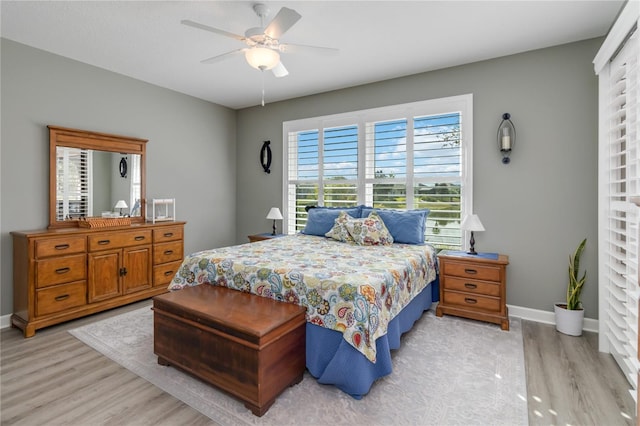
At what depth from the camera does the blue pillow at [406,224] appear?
3680 millimetres

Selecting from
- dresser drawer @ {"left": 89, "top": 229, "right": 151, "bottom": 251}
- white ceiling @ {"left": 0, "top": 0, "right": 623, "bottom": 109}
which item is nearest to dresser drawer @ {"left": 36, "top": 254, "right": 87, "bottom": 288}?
dresser drawer @ {"left": 89, "top": 229, "right": 151, "bottom": 251}

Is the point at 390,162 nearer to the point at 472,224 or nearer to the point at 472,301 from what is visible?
the point at 472,224

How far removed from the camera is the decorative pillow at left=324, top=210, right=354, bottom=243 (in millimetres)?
3787

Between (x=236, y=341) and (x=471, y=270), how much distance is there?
2.43m

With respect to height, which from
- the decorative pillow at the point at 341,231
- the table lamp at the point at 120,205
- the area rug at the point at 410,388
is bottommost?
the area rug at the point at 410,388

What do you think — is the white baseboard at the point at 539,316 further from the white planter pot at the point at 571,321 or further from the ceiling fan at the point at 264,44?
the ceiling fan at the point at 264,44

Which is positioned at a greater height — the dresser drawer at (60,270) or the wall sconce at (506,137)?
the wall sconce at (506,137)

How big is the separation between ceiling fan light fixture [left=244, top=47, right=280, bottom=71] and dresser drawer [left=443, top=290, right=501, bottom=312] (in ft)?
9.11

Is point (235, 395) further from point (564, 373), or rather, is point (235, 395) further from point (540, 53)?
point (540, 53)

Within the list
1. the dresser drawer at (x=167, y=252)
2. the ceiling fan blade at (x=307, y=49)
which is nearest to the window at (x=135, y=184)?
the dresser drawer at (x=167, y=252)

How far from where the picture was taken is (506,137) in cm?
346

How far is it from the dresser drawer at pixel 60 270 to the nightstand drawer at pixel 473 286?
3786 mm

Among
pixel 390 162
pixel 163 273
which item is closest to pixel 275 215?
pixel 163 273

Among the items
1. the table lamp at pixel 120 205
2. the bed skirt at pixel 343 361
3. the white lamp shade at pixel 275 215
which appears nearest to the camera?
the bed skirt at pixel 343 361
